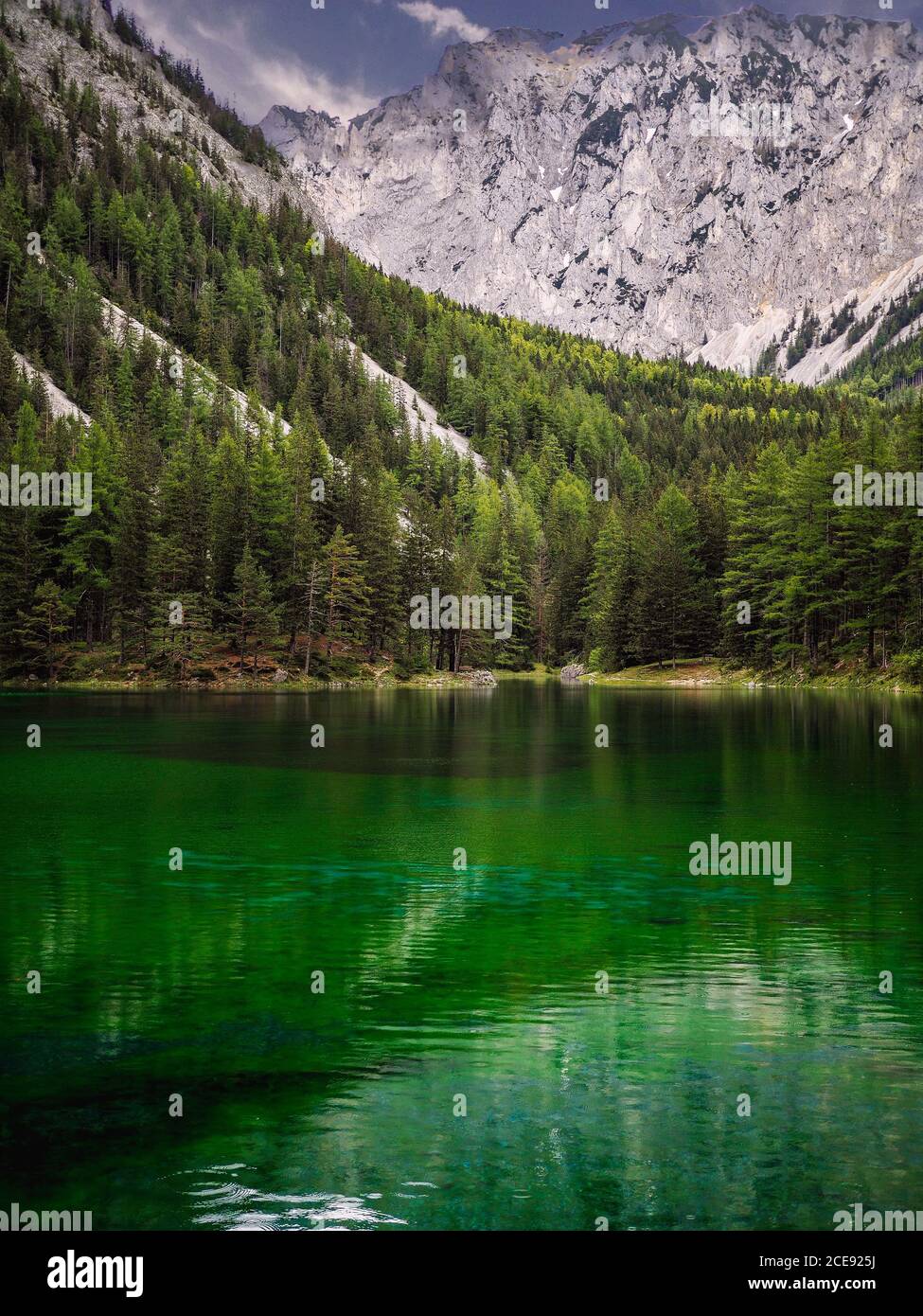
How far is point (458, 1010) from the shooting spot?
11.2m

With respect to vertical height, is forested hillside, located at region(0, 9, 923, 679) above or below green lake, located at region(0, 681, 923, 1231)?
above

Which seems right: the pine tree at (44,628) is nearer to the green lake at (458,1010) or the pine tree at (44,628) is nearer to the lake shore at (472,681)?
the lake shore at (472,681)

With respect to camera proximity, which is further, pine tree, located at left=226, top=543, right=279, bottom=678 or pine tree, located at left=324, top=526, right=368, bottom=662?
pine tree, located at left=324, top=526, right=368, bottom=662

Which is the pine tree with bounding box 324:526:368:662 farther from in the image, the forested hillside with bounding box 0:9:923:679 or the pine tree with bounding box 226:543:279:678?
the pine tree with bounding box 226:543:279:678

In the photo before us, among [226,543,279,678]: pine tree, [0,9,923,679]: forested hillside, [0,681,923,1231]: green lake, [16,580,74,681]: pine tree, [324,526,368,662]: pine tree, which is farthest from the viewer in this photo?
[324,526,368,662]: pine tree

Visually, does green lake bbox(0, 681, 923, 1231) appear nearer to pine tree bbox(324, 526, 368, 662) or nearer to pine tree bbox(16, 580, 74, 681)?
pine tree bbox(16, 580, 74, 681)

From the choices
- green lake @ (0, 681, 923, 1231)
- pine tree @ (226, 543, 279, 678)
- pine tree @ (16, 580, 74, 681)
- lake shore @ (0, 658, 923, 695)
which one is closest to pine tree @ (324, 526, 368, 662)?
lake shore @ (0, 658, 923, 695)

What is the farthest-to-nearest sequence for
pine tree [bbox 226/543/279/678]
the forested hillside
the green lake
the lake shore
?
pine tree [bbox 226/543/279/678]
the forested hillside
the lake shore
the green lake

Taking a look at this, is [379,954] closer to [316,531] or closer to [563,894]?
[563,894]

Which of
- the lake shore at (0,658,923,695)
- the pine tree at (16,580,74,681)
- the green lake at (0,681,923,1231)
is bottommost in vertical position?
the green lake at (0,681,923,1231)

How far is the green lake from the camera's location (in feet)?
25.0

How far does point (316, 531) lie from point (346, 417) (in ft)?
287

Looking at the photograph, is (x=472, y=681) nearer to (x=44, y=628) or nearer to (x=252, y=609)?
(x=252, y=609)
